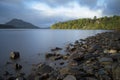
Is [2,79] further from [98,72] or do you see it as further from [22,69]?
[98,72]

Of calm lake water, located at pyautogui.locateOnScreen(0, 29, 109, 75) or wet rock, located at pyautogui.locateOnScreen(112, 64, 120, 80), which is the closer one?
wet rock, located at pyautogui.locateOnScreen(112, 64, 120, 80)

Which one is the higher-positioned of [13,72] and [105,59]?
[105,59]

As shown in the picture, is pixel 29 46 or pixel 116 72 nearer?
pixel 116 72

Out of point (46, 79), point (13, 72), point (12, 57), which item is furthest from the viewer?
point (12, 57)

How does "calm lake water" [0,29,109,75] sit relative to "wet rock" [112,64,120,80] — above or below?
below

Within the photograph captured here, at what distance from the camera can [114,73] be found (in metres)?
12.4

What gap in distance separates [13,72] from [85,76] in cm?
872

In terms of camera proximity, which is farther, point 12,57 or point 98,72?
point 12,57

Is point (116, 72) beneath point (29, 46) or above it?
above

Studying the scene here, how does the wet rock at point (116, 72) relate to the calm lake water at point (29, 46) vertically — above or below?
above

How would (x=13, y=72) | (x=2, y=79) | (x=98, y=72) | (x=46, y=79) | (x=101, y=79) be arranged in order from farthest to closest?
(x=13, y=72), (x=2, y=79), (x=46, y=79), (x=98, y=72), (x=101, y=79)

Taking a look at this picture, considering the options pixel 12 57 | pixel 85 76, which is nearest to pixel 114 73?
pixel 85 76

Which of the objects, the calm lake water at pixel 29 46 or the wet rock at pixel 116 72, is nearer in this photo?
the wet rock at pixel 116 72

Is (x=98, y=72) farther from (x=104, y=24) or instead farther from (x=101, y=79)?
(x=104, y=24)
